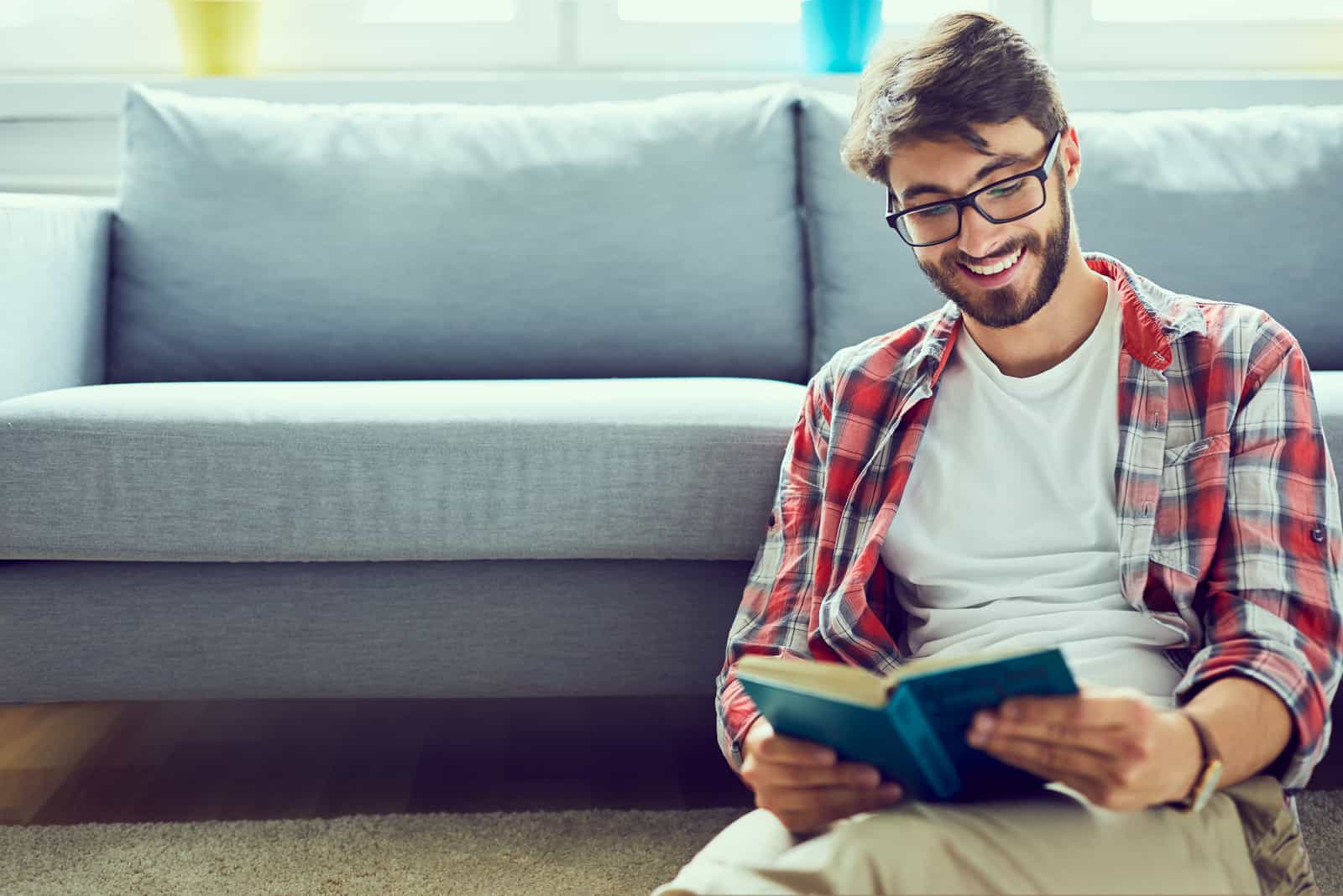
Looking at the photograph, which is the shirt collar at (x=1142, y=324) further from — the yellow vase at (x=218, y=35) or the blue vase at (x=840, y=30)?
the yellow vase at (x=218, y=35)

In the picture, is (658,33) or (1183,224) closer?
(1183,224)

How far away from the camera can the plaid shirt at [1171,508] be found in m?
0.88

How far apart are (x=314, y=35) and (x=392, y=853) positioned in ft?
6.12

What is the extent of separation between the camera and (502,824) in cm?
140

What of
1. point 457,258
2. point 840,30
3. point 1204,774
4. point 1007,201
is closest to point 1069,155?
point 1007,201

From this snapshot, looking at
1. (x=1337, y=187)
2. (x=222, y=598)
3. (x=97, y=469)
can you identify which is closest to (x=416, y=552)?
(x=222, y=598)

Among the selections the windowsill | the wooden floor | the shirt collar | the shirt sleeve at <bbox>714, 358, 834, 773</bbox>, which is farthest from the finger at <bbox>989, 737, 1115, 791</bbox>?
the windowsill

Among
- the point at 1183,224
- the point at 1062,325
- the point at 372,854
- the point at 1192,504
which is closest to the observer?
the point at 1192,504

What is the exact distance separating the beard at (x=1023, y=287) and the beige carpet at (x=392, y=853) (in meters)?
0.64

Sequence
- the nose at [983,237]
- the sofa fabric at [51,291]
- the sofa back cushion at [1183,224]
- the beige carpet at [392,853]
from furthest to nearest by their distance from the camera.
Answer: the sofa back cushion at [1183,224], the sofa fabric at [51,291], the beige carpet at [392,853], the nose at [983,237]

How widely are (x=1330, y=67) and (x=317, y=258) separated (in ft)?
6.85

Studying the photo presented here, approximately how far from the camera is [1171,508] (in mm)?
966

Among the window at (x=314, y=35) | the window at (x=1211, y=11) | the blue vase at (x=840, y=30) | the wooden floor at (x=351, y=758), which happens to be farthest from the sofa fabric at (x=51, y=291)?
the window at (x=1211, y=11)

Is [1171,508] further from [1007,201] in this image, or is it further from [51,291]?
[51,291]
